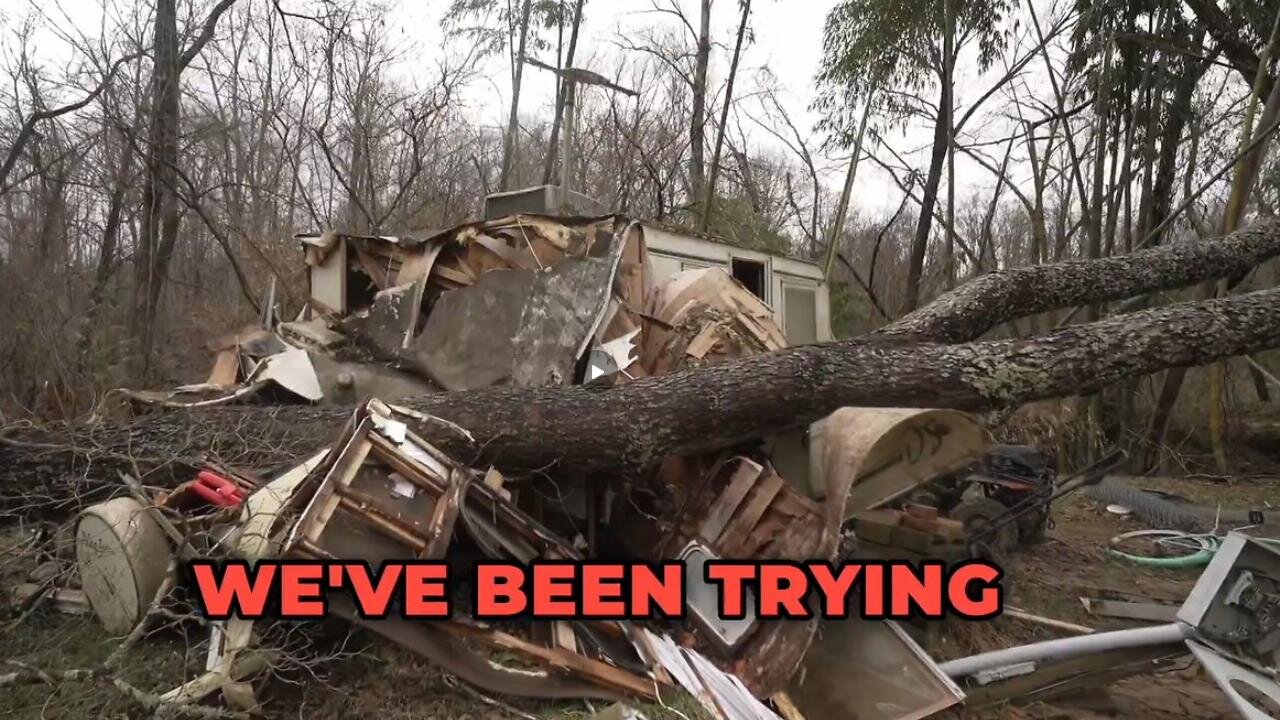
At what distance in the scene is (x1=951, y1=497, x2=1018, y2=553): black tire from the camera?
5.73 metres

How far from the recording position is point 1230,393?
12.8 metres

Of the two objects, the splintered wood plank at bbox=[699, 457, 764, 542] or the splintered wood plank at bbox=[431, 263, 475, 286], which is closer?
the splintered wood plank at bbox=[699, 457, 764, 542]

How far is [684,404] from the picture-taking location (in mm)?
4422

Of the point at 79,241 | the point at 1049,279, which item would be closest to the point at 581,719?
the point at 1049,279

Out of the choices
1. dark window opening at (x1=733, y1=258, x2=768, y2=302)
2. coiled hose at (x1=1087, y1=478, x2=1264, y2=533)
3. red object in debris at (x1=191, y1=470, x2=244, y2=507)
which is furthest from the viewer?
dark window opening at (x1=733, y1=258, x2=768, y2=302)

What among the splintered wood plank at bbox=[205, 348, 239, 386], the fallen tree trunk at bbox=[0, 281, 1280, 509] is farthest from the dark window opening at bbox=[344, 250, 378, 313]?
the fallen tree trunk at bbox=[0, 281, 1280, 509]

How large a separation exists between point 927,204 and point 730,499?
1138cm

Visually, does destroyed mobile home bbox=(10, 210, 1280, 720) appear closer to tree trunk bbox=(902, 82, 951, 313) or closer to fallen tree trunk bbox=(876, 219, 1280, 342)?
fallen tree trunk bbox=(876, 219, 1280, 342)

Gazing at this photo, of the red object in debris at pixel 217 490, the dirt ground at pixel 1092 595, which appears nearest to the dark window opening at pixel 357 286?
the red object in debris at pixel 217 490

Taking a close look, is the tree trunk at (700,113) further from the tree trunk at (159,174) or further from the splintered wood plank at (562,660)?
the splintered wood plank at (562,660)

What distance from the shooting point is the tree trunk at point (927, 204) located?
13.8m

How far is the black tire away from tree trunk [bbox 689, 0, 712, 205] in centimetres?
1140

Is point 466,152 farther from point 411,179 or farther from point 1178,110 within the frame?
point 1178,110

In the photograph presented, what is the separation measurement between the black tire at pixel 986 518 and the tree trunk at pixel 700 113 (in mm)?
11404
